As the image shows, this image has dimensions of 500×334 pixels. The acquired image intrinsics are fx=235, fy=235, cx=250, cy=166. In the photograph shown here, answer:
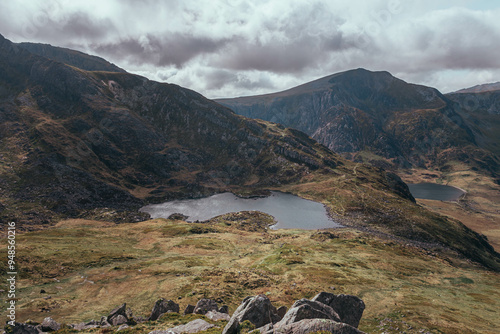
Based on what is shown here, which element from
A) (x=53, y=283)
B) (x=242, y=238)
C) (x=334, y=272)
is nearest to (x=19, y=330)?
(x=53, y=283)

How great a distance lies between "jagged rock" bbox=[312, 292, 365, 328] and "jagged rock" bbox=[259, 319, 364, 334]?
12442mm

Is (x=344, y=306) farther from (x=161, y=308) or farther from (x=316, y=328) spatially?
(x=161, y=308)

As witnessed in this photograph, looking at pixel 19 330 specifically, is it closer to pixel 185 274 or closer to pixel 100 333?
pixel 100 333

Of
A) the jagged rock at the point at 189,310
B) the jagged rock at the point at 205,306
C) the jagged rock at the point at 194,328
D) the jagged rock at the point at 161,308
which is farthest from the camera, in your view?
the jagged rock at the point at 189,310

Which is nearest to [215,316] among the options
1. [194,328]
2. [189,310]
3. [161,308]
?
[189,310]

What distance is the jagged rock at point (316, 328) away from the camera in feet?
69.5

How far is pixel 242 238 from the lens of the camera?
5005 inches

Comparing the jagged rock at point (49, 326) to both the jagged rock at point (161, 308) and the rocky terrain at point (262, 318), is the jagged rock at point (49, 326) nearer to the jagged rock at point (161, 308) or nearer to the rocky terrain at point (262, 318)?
the rocky terrain at point (262, 318)

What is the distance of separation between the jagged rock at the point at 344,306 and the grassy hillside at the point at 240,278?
1086 centimetres

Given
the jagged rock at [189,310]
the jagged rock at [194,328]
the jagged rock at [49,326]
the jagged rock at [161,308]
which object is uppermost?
the jagged rock at [194,328]

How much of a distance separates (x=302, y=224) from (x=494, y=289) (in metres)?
118

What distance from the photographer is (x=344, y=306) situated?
34.3 meters

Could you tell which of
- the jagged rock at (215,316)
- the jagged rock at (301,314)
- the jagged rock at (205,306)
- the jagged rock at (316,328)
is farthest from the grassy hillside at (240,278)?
the jagged rock at (316,328)

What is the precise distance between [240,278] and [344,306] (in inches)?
1472
